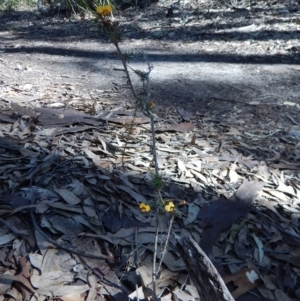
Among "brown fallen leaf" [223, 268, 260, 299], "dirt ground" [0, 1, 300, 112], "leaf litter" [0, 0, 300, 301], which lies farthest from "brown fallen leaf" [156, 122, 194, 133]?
"brown fallen leaf" [223, 268, 260, 299]

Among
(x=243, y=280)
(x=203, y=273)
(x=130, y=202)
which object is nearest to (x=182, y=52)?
(x=130, y=202)

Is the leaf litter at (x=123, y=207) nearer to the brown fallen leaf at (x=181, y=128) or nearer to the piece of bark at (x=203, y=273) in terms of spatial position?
the brown fallen leaf at (x=181, y=128)

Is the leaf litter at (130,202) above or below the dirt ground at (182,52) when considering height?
above

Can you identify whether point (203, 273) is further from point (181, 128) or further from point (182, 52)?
point (182, 52)

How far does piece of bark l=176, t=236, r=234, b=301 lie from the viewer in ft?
6.57

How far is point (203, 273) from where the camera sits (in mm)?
2059

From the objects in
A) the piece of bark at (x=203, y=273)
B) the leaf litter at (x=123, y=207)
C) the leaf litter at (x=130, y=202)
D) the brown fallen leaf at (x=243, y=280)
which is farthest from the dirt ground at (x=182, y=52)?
the piece of bark at (x=203, y=273)

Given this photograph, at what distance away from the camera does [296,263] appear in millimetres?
2934

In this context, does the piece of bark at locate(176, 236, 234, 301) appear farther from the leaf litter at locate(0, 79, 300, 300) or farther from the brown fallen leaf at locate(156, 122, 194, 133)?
the brown fallen leaf at locate(156, 122, 194, 133)

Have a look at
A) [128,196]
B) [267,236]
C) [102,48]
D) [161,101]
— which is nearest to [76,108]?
[161,101]

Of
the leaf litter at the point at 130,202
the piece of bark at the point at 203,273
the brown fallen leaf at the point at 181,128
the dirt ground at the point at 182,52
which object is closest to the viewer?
the piece of bark at the point at 203,273

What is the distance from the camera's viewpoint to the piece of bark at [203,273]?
6.57ft

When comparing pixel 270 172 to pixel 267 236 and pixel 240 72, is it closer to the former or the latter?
pixel 267 236

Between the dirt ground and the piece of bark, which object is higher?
the piece of bark
